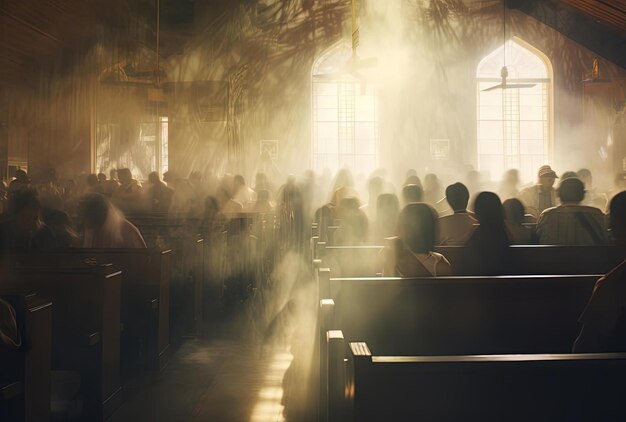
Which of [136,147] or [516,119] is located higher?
Answer: [516,119]

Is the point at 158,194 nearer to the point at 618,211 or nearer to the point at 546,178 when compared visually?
the point at 546,178

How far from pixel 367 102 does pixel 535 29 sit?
151 inches

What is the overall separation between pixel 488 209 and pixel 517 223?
1880 mm

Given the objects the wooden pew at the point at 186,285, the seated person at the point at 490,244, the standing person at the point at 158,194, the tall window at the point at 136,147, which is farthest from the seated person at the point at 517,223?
the tall window at the point at 136,147

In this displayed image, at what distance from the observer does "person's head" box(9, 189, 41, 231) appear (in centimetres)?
421

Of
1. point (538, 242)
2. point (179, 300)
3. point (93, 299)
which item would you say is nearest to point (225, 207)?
point (179, 300)

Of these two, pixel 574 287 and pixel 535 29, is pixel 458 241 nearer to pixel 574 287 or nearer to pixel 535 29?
pixel 574 287

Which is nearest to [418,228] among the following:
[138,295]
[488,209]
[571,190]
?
[488,209]

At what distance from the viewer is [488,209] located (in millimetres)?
3521

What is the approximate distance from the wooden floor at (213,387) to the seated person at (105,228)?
0.93 meters

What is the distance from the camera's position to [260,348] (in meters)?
4.64

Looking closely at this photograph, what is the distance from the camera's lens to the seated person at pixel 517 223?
17.0 ft

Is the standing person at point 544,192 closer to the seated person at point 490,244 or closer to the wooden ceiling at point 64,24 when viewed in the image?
the seated person at point 490,244

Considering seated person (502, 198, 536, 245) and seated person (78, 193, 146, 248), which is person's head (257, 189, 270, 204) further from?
seated person (502, 198, 536, 245)
